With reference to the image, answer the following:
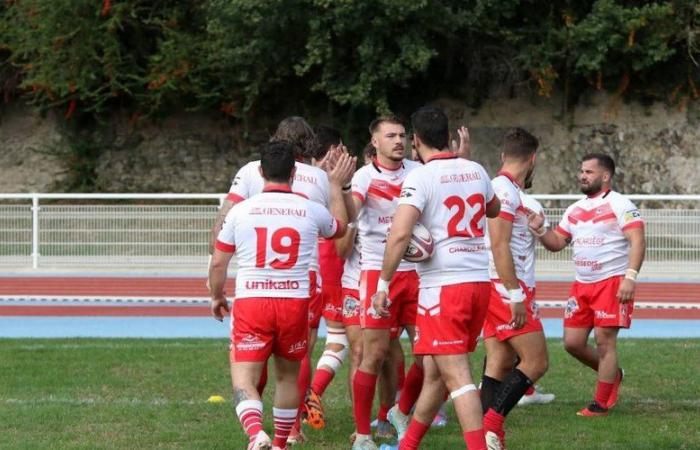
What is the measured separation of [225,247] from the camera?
7.82 m

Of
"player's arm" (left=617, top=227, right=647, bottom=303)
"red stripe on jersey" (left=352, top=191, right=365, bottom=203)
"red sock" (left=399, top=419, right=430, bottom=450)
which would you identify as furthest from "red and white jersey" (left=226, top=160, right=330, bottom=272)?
"player's arm" (left=617, top=227, right=647, bottom=303)

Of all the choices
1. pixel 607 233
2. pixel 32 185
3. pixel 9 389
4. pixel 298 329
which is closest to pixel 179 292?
pixel 9 389

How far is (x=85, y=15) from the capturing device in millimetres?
31359

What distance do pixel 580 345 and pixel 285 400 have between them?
3296 millimetres

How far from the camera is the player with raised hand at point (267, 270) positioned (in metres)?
7.75

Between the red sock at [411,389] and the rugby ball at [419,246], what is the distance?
1671 millimetres

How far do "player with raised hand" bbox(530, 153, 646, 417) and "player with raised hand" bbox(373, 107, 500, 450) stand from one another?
251cm

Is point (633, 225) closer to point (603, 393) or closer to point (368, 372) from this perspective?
point (603, 393)

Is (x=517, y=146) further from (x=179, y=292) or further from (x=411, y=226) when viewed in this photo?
(x=179, y=292)

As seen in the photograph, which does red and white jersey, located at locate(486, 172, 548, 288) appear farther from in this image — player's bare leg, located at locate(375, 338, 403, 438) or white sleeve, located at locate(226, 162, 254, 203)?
white sleeve, located at locate(226, 162, 254, 203)

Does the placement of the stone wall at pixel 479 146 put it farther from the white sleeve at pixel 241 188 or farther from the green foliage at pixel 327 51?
the white sleeve at pixel 241 188

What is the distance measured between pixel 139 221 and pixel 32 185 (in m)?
12.2

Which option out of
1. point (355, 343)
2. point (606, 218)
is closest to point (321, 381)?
point (355, 343)

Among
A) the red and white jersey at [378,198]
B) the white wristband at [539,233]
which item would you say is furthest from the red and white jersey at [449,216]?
the white wristband at [539,233]
